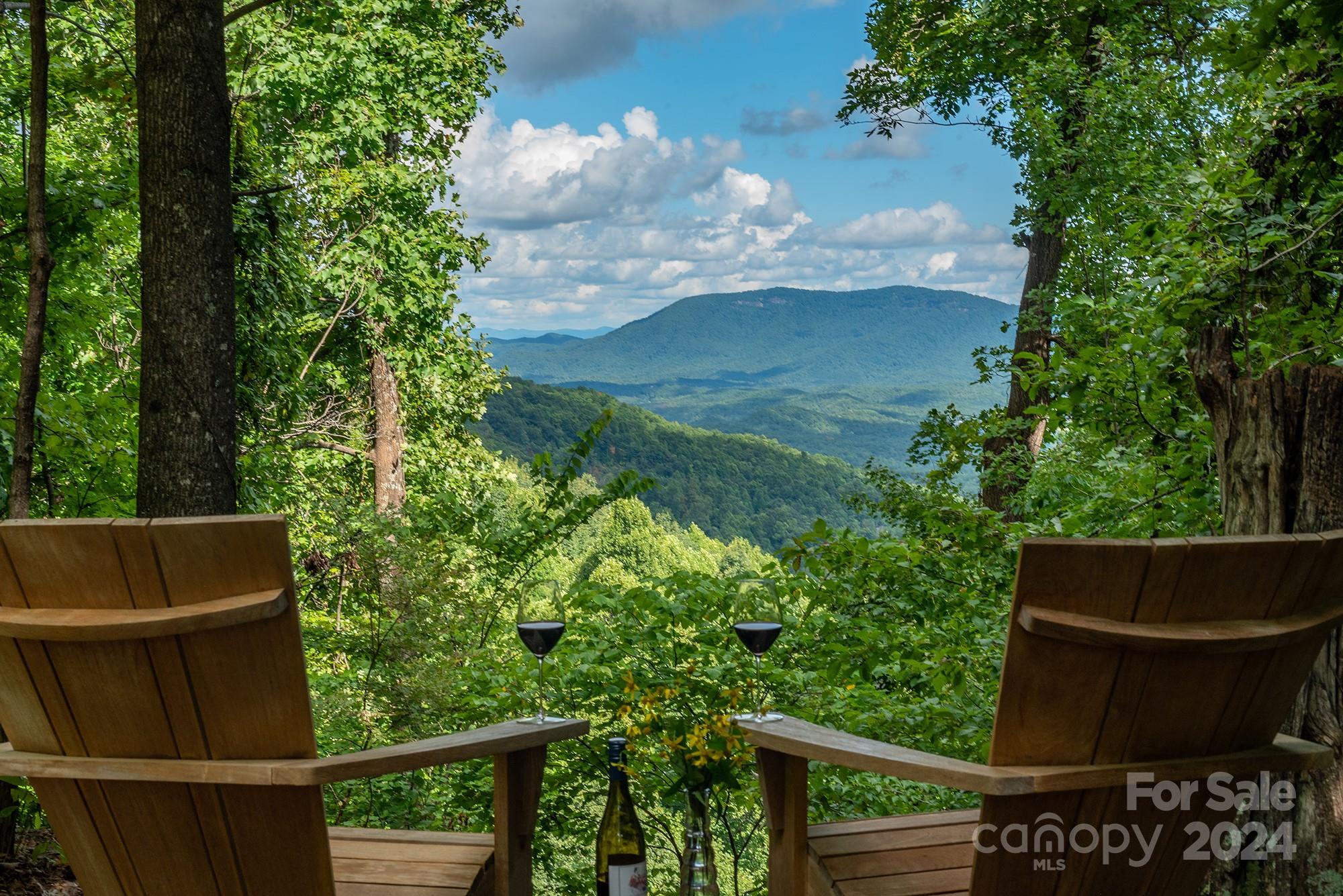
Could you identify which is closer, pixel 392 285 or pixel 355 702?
pixel 355 702

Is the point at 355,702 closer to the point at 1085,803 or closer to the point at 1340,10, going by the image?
the point at 1085,803

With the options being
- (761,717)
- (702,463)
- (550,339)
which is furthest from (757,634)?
(550,339)

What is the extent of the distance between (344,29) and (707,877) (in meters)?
7.52

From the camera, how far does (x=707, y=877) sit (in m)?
1.98

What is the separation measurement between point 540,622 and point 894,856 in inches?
31.1

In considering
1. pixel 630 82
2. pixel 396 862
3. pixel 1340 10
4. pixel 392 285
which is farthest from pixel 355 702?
pixel 630 82

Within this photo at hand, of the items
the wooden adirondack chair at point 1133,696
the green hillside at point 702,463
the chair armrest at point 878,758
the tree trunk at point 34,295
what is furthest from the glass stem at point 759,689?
the green hillside at point 702,463

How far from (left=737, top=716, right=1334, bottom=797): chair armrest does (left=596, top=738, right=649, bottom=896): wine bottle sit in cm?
40

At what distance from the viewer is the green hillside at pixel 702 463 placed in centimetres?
2555

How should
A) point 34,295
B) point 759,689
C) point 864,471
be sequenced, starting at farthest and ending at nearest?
point 864,471
point 759,689
point 34,295

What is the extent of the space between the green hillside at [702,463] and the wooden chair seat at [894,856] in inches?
906

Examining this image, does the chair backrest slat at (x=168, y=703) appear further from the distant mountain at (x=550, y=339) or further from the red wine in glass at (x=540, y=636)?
the distant mountain at (x=550, y=339)

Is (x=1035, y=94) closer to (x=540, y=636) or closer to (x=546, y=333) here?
(x=540, y=636)

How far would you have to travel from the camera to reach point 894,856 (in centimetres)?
174
